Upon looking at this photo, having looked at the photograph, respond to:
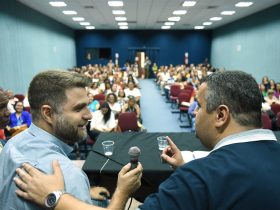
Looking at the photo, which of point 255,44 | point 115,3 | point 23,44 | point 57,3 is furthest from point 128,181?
point 255,44

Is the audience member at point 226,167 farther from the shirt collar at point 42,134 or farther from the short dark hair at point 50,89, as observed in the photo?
the short dark hair at point 50,89

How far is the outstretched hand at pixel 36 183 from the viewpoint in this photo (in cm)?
99

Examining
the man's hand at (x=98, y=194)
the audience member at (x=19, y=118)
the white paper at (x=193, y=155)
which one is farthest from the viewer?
the audience member at (x=19, y=118)

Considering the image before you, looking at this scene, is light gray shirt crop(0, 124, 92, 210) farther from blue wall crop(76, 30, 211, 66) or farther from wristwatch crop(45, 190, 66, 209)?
blue wall crop(76, 30, 211, 66)

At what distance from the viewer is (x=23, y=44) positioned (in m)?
9.84

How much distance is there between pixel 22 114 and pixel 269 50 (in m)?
10.0

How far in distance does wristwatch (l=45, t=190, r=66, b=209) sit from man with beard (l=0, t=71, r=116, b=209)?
7 centimetres

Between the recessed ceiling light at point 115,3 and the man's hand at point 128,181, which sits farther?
the recessed ceiling light at point 115,3

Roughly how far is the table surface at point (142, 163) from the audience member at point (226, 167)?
1.10 meters

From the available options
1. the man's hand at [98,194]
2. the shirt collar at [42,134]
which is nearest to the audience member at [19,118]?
the man's hand at [98,194]

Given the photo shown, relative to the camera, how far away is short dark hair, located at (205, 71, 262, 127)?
1.09m

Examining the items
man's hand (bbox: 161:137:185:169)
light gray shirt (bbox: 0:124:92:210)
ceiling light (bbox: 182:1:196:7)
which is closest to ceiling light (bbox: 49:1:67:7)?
ceiling light (bbox: 182:1:196:7)

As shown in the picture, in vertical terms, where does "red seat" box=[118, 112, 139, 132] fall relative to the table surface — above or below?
below

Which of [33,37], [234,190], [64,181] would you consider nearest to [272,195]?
[234,190]
